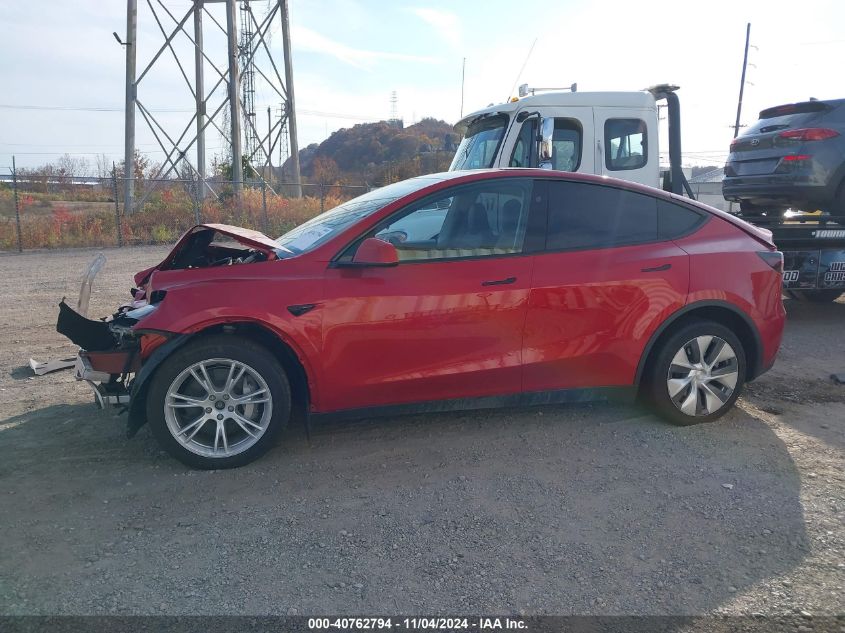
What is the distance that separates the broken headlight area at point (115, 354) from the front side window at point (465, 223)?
5.01 feet

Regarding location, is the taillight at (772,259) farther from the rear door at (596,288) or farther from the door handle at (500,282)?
the door handle at (500,282)

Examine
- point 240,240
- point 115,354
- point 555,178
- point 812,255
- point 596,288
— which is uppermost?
point 555,178

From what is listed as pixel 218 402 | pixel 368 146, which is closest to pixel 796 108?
pixel 218 402

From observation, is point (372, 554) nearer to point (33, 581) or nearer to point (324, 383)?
point (324, 383)

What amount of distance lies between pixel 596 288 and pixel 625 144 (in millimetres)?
4495

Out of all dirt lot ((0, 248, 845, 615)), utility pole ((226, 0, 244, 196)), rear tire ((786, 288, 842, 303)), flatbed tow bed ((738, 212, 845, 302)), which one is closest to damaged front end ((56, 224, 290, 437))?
dirt lot ((0, 248, 845, 615))

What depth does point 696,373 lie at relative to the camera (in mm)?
4703

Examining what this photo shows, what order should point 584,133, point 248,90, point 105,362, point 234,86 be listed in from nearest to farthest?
1. point 105,362
2. point 584,133
3. point 234,86
4. point 248,90

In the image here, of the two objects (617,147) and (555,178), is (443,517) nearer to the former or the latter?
(555,178)

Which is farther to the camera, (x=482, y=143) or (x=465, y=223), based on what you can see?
(x=482, y=143)

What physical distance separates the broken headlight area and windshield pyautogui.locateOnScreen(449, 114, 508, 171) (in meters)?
5.00

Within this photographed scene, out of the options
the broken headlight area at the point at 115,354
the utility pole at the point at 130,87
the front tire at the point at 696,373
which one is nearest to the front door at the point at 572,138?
the front tire at the point at 696,373

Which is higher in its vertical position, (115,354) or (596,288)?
(596,288)

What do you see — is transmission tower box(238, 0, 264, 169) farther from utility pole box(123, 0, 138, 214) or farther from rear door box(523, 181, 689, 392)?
rear door box(523, 181, 689, 392)
